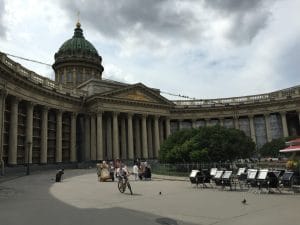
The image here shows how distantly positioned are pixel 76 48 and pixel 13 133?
44.7m

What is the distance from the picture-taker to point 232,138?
37.7m

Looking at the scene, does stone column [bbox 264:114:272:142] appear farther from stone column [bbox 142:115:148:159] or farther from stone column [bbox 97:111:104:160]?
stone column [bbox 97:111:104:160]

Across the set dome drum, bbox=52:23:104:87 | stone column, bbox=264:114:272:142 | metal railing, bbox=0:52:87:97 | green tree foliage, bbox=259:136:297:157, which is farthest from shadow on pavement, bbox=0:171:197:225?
dome drum, bbox=52:23:104:87

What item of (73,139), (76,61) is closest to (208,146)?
(73,139)

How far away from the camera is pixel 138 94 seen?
6956 cm

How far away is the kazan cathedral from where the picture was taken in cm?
4675

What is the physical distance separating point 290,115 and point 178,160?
47.6 metres

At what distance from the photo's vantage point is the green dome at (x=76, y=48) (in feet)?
274

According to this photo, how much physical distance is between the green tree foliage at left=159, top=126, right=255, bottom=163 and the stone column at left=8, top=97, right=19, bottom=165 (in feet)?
69.4

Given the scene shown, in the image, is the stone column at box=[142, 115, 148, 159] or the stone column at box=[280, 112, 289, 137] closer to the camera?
the stone column at box=[142, 115, 148, 159]

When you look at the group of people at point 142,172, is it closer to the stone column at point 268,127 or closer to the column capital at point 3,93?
the column capital at point 3,93

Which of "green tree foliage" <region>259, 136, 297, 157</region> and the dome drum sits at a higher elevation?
the dome drum

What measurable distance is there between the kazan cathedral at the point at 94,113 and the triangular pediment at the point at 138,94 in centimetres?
16

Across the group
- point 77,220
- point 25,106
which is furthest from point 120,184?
point 25,106
